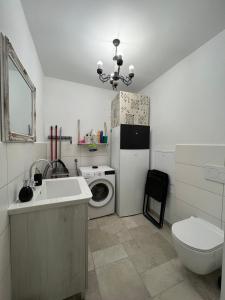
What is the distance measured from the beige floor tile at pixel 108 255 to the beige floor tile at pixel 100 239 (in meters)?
0.06

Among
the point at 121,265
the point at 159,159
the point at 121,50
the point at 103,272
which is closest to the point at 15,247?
the point at 103,272

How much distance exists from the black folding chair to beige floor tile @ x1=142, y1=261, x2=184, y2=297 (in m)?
0.66

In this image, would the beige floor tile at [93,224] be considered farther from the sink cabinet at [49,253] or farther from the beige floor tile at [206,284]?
the beige floor tile at [206,284]

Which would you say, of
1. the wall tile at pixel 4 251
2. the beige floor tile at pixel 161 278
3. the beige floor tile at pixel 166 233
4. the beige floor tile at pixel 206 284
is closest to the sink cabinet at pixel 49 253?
the wall tile at pixel 4 251

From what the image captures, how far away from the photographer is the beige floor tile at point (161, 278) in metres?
1.15

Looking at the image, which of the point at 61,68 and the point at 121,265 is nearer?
the point at 121,265

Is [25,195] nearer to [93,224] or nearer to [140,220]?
[93,224]

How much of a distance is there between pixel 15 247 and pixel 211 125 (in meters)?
2.10

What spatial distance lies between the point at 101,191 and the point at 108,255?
3.20ft

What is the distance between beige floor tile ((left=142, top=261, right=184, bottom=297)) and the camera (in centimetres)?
115

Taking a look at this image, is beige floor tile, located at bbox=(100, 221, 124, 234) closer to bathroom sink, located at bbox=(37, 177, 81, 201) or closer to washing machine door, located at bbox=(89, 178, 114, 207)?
washing machine door, located at bbox=(89, 178, 114, 207)

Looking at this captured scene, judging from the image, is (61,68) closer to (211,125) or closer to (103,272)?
(211,125)

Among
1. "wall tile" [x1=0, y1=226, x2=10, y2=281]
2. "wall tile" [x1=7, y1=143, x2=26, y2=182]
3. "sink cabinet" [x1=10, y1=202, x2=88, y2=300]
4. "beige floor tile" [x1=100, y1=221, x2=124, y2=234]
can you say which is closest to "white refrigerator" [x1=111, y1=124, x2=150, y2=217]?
"beige floor tile" [x1=100, y1=221, x2=124, y2=234]

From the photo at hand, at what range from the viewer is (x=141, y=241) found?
5.60 feet
